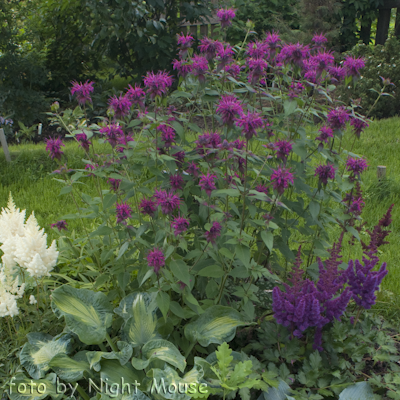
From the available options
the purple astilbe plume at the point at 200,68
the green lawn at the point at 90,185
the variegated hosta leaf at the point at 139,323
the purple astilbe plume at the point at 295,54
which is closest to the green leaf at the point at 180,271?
the variegated hosta leaf at the point at 139,323

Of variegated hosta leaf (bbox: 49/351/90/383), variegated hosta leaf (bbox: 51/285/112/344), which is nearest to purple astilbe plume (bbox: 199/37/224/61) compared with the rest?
variegated hosta leaf (bbox: 51/285/112/344)

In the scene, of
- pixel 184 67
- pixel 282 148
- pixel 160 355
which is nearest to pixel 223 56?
pixel 184 67

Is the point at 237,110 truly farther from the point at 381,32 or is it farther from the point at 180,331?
the point at 381,32

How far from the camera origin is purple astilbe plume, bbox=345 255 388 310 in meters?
2.00

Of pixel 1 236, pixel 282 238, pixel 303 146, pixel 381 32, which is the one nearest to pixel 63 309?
pixel 1 236

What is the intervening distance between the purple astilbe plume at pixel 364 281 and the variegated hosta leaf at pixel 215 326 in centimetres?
55

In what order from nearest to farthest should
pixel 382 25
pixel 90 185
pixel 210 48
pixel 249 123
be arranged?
pixel 249 123 → pixel 210 48 → pixel 90 185 → pixel 382 25

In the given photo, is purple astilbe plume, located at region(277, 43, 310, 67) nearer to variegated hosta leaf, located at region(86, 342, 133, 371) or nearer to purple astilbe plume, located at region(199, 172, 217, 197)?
purple astilbe plume, located at region(199, 172, 217, 197)

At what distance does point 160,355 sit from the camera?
1896 mm

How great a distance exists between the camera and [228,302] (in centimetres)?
240

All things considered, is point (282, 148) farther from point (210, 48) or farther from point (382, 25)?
point (382, 25)

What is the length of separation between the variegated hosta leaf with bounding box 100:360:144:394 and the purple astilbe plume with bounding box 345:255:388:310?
3.64 feet

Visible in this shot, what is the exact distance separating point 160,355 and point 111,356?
22 centimetres

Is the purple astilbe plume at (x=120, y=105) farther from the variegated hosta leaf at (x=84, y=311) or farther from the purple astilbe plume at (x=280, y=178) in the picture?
the variegated hosta leaf at (x=84, y=311)
